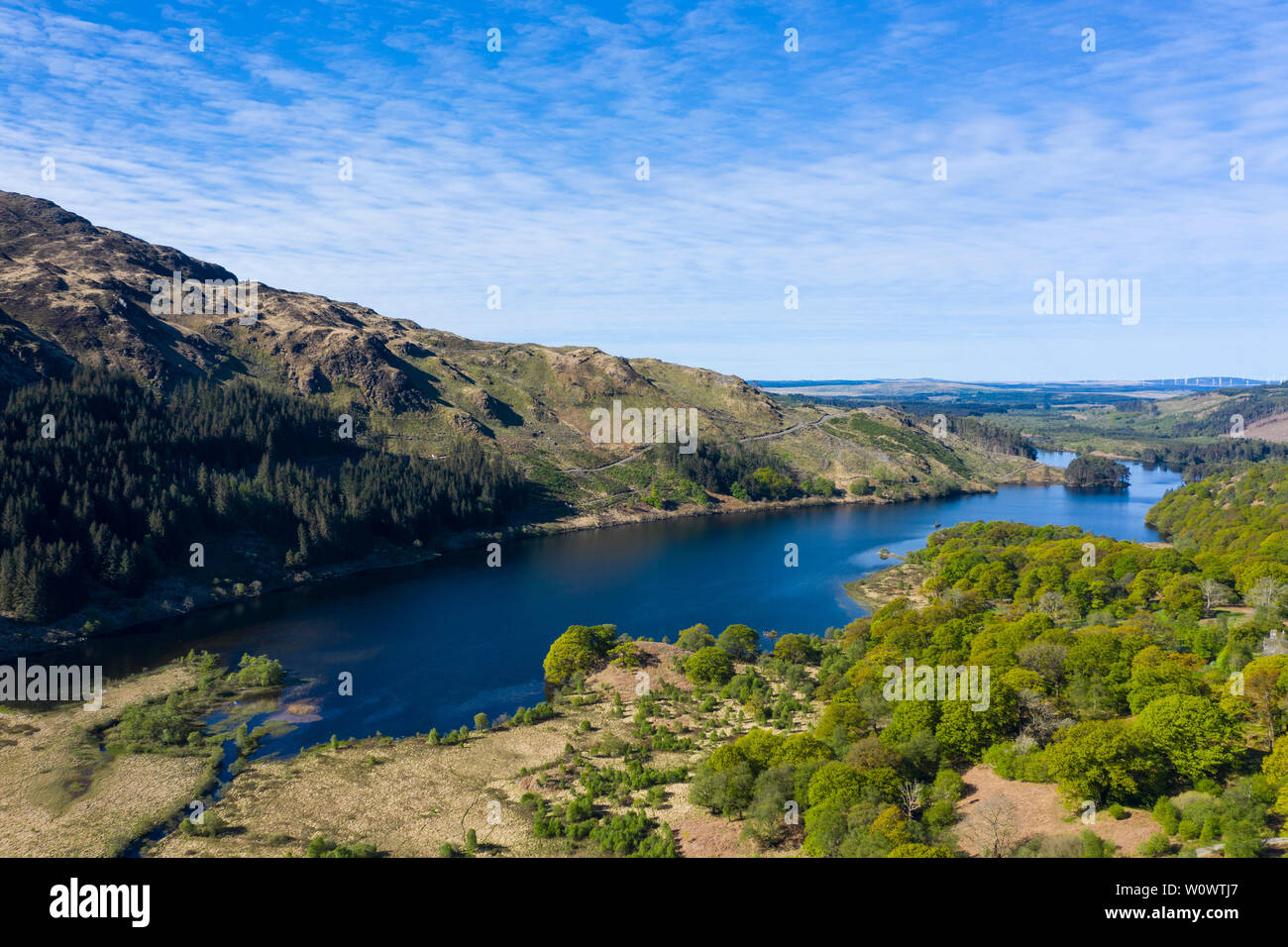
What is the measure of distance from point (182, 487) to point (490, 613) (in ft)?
192

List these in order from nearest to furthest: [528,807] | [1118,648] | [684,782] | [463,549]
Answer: [528,807], [684,782], [1118,648], [463,549]

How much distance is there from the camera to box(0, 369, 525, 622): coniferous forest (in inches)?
3814

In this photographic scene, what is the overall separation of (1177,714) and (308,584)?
11382 centimetres

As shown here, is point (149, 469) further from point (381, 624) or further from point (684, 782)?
point (684, 782)

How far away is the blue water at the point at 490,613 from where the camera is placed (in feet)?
250

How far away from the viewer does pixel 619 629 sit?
99.1 metres

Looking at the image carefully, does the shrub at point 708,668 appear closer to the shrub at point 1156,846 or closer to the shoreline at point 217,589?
the shrub at point 1156,846

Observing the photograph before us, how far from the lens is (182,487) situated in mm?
118875

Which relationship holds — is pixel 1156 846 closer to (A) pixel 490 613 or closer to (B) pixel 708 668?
(B) pixel 708 668

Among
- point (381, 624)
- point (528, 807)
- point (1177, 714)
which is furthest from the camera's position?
point (381, 624)

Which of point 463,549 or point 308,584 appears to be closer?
point 308,584

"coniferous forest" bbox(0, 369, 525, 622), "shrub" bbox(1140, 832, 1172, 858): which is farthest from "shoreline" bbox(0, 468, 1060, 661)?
"shrub" bbox(1140, 832, 1172, 858)
